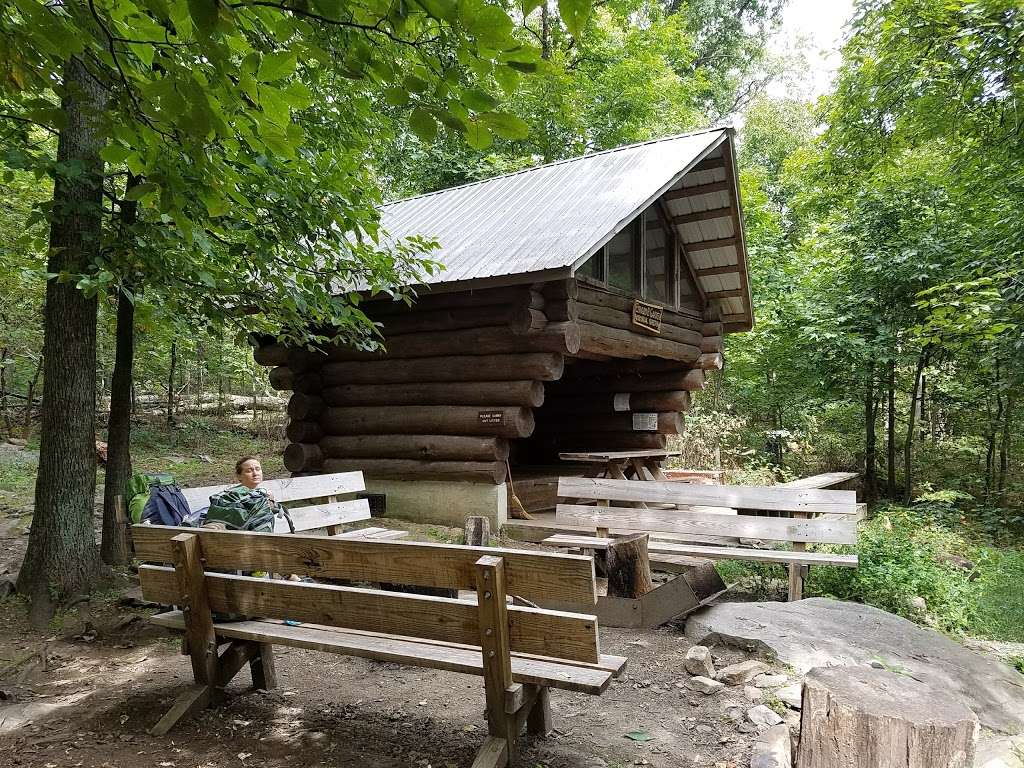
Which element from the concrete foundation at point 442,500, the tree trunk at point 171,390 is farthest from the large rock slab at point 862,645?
the tree trunk at point 171,390

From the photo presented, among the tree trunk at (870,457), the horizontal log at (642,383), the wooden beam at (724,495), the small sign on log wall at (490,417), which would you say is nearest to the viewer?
the wooden beam at (724,495)

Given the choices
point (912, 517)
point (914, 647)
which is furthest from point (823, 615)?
point (912, 517)

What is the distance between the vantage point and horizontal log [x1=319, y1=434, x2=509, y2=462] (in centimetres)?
806

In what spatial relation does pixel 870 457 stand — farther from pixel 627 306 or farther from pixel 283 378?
pixel 283 378

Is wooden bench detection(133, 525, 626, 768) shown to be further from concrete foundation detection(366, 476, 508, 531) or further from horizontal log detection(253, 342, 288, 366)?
horizontal log detection(253, 342, 288, 366)

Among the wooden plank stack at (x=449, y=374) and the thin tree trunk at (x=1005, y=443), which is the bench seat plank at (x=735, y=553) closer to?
the wooden plank stack at (x=449, y=374)

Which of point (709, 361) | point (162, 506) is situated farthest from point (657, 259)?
point (162, 506)

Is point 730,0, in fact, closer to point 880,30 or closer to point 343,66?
point 880,30

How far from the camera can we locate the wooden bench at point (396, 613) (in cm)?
273

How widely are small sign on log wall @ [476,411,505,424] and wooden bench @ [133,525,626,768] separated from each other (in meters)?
4.45

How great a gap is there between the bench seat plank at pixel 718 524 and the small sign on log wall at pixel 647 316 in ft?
11.3

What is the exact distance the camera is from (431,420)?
27.8 ft

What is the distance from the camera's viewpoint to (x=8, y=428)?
15.3 m

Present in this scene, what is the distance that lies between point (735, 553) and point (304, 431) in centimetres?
604
